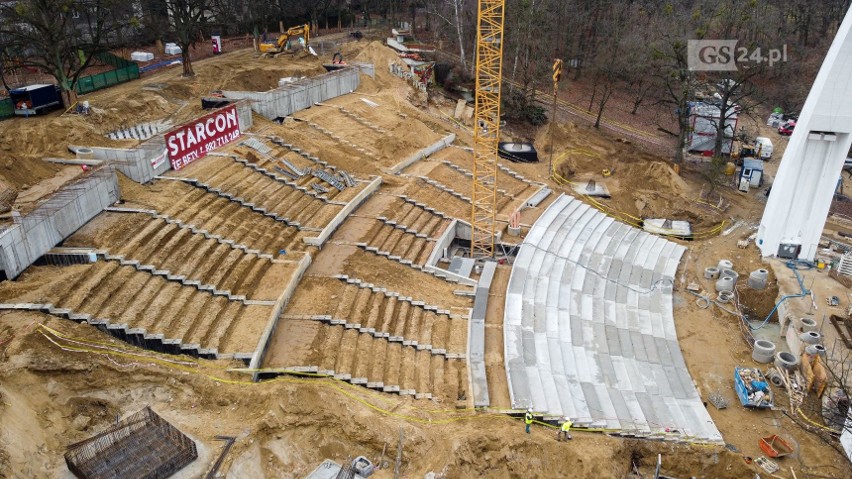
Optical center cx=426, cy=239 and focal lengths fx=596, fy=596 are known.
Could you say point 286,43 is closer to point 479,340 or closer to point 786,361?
point 479,340

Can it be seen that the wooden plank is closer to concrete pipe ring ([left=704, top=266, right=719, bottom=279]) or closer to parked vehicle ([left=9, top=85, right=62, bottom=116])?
concrete pipe ring ([left=704, top=266, right=719, bottom=279])

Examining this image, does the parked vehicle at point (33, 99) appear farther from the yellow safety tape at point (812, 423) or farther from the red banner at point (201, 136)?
the yellow safety tape at point (812, 423)

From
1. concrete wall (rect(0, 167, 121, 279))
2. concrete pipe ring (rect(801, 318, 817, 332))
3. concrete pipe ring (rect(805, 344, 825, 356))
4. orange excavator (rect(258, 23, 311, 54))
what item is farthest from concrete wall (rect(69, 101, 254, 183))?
concrete pipe ring (rect(801, 318, 817, 332))

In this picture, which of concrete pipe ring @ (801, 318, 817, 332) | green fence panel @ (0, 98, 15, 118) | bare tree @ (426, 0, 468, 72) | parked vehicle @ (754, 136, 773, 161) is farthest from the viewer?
Result: bare tree @ (426, 0, 468, 72)

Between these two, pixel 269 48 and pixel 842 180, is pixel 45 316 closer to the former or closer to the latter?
pixel 269 48

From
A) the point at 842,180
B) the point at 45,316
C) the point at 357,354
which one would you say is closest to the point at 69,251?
the point at 45,316

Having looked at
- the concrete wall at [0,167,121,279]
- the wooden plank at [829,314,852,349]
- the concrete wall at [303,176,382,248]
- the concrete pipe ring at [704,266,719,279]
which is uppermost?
the concrete wall at [0,167,121,279]

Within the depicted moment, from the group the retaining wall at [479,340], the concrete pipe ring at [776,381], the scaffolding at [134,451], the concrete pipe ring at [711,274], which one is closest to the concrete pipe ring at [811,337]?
the concrete pipe ring at [776,381]

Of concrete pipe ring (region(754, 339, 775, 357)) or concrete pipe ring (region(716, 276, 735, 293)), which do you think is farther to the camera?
concrete pipe ring (region(716, 276, 735, 293))
